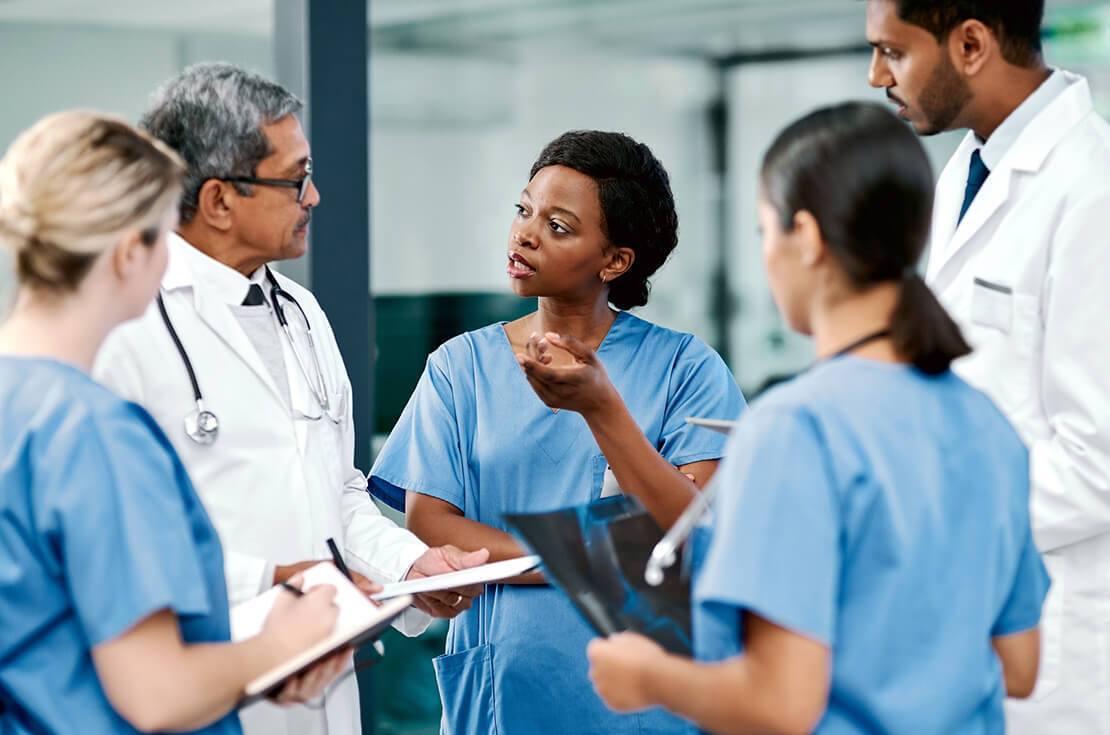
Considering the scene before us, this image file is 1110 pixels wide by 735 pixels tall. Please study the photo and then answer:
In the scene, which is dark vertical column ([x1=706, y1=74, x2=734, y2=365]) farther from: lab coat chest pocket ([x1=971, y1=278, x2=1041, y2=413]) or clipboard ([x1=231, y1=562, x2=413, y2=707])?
clipboard ([x1=231, y1=562, x2=413, y2=707])

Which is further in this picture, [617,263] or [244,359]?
[617,263]

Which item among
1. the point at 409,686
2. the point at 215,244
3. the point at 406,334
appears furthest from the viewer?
the point at 406,334

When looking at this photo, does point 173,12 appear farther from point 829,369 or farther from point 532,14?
point 829,369

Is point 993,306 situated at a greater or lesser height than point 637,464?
greater

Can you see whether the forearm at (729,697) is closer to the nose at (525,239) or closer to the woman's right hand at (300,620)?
the woman's right hand at (300,620)

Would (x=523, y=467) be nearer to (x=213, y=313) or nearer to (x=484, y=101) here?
(x=213, y=313)

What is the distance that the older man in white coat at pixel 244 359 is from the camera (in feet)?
5.79

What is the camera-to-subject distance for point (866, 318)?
1259mm

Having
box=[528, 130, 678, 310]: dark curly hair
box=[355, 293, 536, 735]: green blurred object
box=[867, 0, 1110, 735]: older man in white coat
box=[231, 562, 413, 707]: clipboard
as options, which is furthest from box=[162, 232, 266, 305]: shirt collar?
box=[355, 293, 536, 735]: green blurred object

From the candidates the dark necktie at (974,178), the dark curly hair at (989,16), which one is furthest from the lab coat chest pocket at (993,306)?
the dark curly hair at (989,16)

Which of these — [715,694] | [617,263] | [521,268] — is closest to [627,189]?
[617,263]

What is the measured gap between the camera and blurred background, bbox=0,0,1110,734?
346 cm

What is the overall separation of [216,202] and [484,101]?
2.71 m

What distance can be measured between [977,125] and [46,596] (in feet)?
4.64
